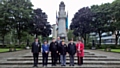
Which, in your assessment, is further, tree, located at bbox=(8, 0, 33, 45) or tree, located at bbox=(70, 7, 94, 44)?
tree, located at bbox=(70, 7, 94, 44)

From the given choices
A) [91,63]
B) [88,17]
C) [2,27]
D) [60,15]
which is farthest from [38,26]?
[91,63]

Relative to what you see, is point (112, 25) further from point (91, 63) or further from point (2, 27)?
point (91, 63)

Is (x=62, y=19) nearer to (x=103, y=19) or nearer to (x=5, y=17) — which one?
(x=5, y=17)

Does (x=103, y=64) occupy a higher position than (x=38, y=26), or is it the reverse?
(x=38, y=26)

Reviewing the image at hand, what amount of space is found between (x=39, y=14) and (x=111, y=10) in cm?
2003

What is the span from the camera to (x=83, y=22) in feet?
163

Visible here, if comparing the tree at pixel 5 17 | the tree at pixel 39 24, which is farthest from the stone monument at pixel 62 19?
the tree at pixel 39 24

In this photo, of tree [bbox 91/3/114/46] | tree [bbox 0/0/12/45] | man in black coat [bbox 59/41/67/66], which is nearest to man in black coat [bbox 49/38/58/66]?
man in black coat [bbox 59/41/67/66]

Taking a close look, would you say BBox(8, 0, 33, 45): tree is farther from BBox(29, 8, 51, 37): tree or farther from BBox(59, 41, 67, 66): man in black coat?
BBox(59, 41, 67, 66): man in black coat

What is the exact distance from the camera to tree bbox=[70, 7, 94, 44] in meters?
48.9

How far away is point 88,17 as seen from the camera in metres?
48.8

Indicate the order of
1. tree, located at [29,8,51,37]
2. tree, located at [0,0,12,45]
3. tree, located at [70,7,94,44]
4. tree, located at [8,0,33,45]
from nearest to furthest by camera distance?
tree, located at [0,0,12,45]
tree, located at [8,0,33,45]
tree, located at [70,7,94,44]
tree, located at [29,8,51,37]

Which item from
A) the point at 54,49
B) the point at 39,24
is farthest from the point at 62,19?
the point at 39,24

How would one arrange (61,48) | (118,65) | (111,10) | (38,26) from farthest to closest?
(38,26), (111,10), (118,65), (61,48)
